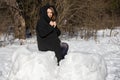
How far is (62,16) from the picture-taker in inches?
709

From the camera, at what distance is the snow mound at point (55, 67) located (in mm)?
7078

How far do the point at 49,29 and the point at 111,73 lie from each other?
10.7 ft

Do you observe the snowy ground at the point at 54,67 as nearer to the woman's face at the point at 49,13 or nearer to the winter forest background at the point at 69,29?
the woman's face at the point at 49,13

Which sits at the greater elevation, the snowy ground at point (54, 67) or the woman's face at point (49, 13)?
the woman's face at point (49, 13)

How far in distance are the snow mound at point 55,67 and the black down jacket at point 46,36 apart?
290mm

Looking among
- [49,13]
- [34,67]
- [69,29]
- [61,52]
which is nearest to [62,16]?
[69,29]

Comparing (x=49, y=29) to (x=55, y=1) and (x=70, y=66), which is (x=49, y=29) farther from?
(x=55, y=1)

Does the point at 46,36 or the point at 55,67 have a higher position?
the point at 46,36

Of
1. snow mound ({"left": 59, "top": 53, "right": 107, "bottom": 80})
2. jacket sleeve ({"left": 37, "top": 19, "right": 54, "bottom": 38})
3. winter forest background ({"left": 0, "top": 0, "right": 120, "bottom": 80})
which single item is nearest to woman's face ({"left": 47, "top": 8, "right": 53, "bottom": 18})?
jacket sleeve ({"left": 37, "top": 19, "right": 54, "bottom": 38})

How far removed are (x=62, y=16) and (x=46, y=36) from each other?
10.5 m

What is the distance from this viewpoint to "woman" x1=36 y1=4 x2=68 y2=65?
754 cm

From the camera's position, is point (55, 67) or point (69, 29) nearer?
point (55, 67)

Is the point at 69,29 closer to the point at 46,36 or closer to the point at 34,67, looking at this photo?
the point at 46,36

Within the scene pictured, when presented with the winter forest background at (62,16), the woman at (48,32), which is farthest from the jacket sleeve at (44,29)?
the winter forest background at (62,16)
